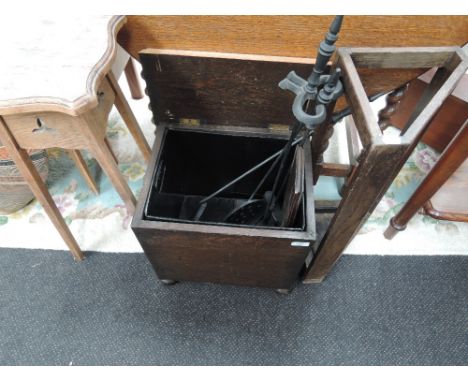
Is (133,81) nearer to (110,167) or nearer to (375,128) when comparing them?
(110,167)

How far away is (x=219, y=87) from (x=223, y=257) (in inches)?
16.3

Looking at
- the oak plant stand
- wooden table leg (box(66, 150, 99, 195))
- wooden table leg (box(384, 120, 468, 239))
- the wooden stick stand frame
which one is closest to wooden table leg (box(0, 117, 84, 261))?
the oak plant stand

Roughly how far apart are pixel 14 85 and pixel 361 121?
2.00ft

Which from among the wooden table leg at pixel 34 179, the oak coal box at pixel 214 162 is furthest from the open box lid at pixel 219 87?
the wooden table leg at pixel 34 179

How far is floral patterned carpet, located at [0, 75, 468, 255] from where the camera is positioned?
1.07m

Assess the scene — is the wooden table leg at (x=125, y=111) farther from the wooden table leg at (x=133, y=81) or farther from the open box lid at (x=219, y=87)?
→ the wooden table leg at (x=133, y=81)

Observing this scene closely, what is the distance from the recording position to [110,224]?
1112 mm

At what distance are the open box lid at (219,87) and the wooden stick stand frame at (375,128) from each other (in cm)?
14

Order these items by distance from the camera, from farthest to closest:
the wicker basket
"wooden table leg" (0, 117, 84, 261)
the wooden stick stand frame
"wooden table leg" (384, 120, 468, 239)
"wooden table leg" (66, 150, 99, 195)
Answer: "wooden table leg" (66, 150, 99, 195) → the wicker basket → "wooden table leg" (384, 120, 468, 239) → "wooden table leg" (0, 117, 84, 261) → the wooden stick stand frame

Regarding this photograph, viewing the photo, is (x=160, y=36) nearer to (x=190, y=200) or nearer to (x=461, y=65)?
(x=190, y=200)

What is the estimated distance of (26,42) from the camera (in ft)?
2.09

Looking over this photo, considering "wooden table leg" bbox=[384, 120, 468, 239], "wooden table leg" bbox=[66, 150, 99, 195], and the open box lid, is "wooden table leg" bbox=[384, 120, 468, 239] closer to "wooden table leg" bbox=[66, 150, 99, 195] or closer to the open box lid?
the open box lid

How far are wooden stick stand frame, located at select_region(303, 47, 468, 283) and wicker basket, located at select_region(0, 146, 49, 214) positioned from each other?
0.86 meters

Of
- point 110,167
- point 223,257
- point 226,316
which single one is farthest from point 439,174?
point 110,167
